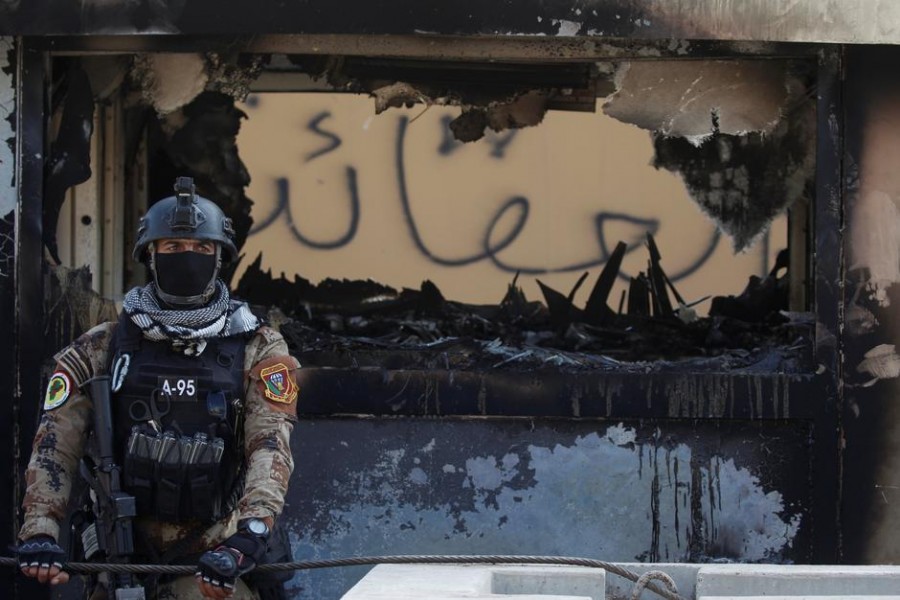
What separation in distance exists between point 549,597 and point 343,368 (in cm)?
217

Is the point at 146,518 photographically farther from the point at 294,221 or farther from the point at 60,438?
the point at 294,221

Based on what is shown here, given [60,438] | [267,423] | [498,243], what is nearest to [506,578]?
[267,423]

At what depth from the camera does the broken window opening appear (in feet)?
17.0

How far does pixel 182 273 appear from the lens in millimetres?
3697

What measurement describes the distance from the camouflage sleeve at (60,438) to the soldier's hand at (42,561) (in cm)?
8

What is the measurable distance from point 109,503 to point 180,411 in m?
0.30

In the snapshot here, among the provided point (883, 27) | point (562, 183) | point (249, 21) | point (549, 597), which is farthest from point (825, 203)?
point (562, 183)

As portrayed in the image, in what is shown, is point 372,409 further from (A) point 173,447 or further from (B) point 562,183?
(B) point 562,183

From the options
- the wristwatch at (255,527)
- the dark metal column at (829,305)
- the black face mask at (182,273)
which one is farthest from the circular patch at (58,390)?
the dark metal column at (829,305)

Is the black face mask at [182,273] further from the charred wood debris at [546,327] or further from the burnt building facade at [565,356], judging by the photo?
the charred wood debris at [546,327]

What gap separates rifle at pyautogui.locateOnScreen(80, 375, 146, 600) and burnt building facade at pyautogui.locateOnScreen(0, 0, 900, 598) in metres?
1.40

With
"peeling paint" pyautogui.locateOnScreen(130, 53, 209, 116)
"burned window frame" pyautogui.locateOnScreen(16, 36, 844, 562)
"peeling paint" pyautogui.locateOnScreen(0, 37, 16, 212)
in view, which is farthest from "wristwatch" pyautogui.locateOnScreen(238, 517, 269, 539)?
"peeling paint" pyautogui.locateOnScreen(130, 53, 209, 116)

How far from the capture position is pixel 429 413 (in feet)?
16.6

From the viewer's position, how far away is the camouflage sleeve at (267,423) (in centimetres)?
360
